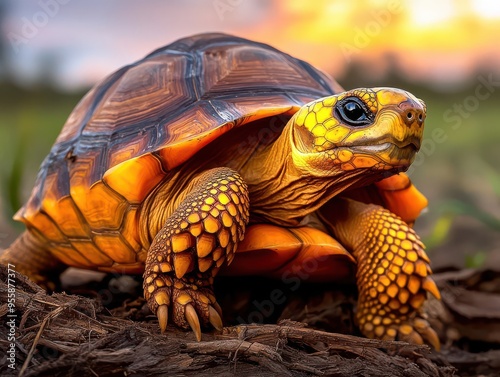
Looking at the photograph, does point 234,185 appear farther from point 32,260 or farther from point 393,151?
point 32,260

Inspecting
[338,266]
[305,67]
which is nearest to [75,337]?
[338,266]

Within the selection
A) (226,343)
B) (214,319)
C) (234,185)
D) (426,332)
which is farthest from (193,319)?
(426,332)

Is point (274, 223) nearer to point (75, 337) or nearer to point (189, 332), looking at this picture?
point (189, 332)

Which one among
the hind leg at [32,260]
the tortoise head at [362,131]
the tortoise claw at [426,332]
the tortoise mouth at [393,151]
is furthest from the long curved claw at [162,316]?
the hind leg at [32,260]

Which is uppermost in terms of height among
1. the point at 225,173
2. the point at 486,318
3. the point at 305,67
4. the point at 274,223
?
the point at 305,67

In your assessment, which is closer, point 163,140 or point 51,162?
point 163,140

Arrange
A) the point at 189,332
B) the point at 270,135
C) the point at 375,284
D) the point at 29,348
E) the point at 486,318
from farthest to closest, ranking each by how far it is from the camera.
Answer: the point at 486,318 → the point at 270,135 → the point at 375,284 → the point at 189,332 → the point at 29,348

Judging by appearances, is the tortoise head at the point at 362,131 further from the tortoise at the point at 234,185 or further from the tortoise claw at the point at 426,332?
the tortoise claw at the point at 426,332
